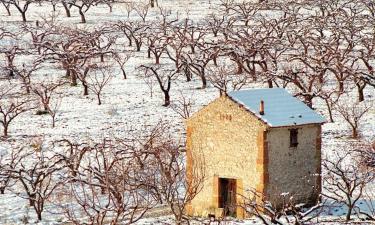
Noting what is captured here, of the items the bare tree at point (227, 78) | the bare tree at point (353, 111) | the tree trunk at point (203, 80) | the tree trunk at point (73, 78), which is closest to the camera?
the bare tree at point (353, 111)

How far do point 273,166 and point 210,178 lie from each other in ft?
6.57

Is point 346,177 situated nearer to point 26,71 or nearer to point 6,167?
point 6,167

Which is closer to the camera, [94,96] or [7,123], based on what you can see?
[7,123]

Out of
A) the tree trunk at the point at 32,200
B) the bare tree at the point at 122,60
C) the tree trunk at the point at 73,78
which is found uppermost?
the bare tree at the point at 122,60

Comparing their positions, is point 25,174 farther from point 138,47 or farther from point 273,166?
point 138,47

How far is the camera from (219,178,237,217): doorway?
2494 centimetres

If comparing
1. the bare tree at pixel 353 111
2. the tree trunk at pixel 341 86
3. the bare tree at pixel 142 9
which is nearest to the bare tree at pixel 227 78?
the tree trunk at pixel 341 86

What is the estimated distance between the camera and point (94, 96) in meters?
41.8

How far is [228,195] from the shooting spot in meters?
25.0

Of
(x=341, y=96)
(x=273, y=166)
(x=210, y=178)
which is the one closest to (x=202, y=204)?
(x=210, y=178)

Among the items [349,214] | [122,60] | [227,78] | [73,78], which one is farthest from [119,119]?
[349,214]

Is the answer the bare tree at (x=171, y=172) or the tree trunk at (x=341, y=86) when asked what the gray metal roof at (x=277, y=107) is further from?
the tree trunk at (x=341, y=86)

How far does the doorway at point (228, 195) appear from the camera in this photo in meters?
24.9

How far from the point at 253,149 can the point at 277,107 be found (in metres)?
1.66
